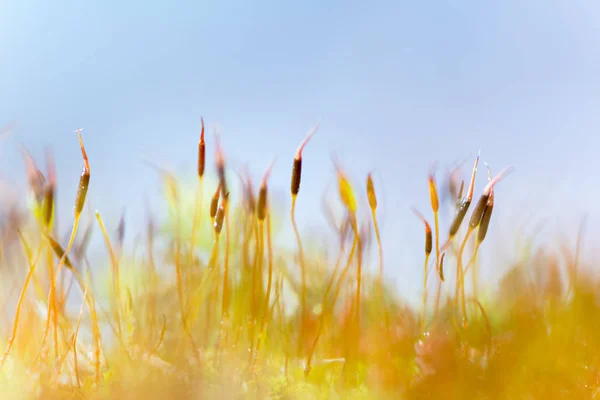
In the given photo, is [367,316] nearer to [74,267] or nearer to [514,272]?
[514,272]

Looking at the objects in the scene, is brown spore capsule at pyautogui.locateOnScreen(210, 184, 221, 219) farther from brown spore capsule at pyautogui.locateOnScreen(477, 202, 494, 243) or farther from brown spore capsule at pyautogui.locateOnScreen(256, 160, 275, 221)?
brown spore capsule at pyautogui.locateOnScreen(477, 202, 494, 243)

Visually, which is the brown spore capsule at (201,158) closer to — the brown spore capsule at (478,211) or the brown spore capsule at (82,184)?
the brown spore capsule at (82,184)

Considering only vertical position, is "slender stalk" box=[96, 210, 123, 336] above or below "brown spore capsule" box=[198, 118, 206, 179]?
below

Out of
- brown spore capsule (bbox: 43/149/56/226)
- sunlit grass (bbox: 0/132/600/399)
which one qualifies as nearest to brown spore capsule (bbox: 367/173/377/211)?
sunlit grass (bbox: 0/132/600/399)

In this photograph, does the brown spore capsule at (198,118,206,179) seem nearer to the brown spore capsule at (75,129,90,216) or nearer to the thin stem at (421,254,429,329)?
the brown spore capsule at (75,129,90,216)

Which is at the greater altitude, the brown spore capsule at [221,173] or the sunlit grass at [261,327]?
the brown spore capsule at [221,173]

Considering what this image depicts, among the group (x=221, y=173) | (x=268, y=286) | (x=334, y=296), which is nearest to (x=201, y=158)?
(x=221, y=173)

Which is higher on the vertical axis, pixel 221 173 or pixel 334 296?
pixel 221 173

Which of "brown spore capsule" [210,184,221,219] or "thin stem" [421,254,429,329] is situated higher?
"brown spore capsule" [210,184,221,219]

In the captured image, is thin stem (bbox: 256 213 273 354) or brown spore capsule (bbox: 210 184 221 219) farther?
thin stem (bbox: 256 213 273 354)

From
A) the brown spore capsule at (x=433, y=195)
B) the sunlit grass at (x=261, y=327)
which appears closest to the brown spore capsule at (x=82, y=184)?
the sunlit grass at (x=261, y=327)

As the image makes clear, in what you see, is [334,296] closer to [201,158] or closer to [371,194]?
[371,194]

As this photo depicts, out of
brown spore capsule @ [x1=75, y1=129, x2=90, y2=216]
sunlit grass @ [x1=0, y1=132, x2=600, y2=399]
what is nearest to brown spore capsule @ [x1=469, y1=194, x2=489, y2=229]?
sunlit grass @ [x1=0, y1=132, x2=600, y2=399]
